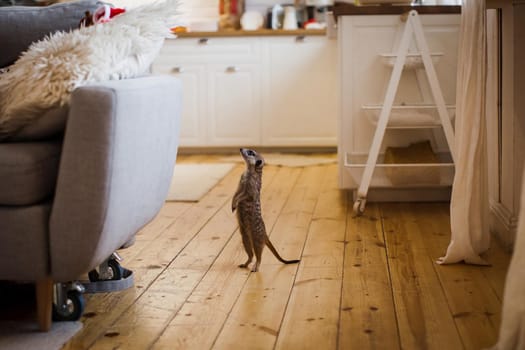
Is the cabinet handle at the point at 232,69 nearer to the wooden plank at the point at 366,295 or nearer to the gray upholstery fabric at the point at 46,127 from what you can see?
the wooden plank at the point at 366,295

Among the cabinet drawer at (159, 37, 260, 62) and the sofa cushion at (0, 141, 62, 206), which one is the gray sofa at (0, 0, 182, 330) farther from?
the cabinet drawer at (159, 37, 260, 62)

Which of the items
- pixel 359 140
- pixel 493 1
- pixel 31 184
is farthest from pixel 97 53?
pixel 359 140

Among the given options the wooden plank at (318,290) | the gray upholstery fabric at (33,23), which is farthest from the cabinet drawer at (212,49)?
the gray upholstery fabric at (33,23)

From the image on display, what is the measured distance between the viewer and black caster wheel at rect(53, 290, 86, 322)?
7.24 ft

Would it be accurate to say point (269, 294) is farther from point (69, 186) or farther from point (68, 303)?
point (69, 186)

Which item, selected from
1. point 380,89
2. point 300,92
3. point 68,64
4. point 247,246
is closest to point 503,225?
point 247,246

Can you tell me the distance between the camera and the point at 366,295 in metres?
2.43

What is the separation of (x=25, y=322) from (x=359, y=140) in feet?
7.10

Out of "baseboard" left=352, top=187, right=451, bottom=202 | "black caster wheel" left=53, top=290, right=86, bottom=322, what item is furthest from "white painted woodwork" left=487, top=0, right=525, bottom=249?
"black caster wheel" left=53, top=290, right=86, bottom=322

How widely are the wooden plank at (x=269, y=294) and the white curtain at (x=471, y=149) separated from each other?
59 cm

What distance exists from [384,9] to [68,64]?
211 cm

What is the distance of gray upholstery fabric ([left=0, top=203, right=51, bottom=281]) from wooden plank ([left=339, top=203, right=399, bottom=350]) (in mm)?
797

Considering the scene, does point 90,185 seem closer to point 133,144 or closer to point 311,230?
point 133,144

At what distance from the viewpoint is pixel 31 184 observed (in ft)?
6.59
